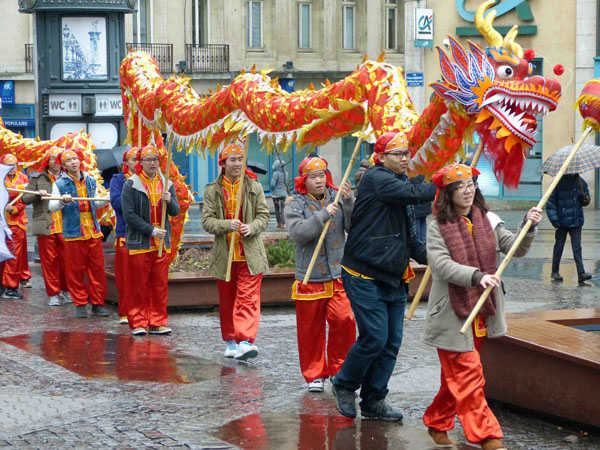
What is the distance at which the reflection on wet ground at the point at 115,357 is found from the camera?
8906mm

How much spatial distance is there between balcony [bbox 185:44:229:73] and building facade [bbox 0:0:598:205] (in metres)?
0.03

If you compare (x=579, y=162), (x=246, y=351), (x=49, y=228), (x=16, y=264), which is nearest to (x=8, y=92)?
(x=16, y=264)

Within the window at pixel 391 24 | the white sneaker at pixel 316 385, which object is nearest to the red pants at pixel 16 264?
the white sneaker at pixel 316 385

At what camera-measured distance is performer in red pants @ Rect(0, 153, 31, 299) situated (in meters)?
13.5

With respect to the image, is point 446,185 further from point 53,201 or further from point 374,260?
point 53,201

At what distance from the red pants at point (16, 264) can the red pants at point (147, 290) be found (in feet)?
9.37

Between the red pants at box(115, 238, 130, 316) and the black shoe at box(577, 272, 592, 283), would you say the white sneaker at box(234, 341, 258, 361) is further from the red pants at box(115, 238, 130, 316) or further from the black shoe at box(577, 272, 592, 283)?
the black shoe at box(577, 272, 592, 283)

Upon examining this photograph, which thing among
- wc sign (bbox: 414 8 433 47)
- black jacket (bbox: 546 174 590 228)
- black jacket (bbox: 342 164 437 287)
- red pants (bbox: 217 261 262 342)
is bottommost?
red pants (bbox: 217 261 262 342)

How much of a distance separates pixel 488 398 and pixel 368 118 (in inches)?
85.2

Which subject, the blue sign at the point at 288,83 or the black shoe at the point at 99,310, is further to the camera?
the blue sign at the point at 288,83

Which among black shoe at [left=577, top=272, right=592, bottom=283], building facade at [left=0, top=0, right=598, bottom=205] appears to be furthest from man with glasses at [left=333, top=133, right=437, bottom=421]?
building facade at [left=0, top=0, right=598, bottom=205]

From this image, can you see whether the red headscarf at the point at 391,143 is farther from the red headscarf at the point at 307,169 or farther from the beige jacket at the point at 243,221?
the beige jacket at the point at 243,221

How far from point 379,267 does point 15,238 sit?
7.81 metres

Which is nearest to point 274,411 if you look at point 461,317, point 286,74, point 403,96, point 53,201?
point 461,317
